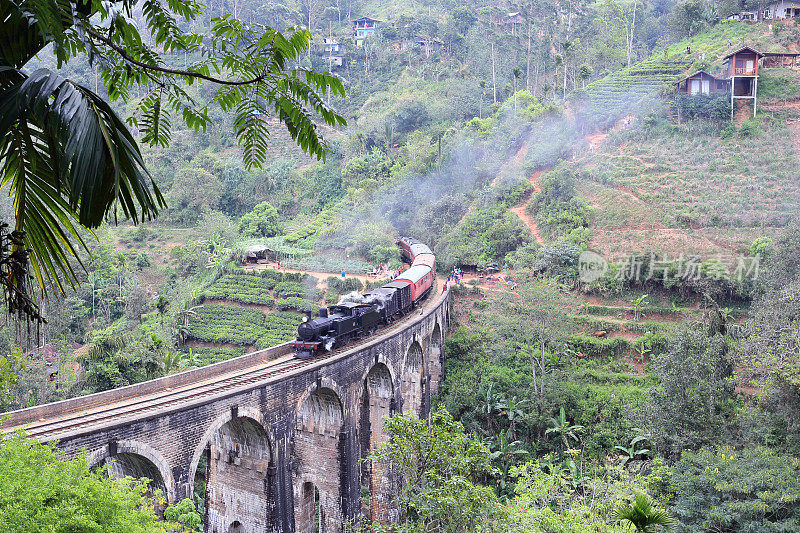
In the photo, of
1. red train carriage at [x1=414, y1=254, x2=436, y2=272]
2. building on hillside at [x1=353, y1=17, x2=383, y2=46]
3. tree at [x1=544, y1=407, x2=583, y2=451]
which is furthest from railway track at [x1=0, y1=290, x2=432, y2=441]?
building on hillside at [x1=353, y1=17, x2=383, y2=46]

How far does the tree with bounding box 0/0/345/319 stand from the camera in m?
2.43

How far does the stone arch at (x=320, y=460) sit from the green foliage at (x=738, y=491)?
9.77 m

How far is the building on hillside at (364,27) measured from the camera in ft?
219

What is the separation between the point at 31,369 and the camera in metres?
21.9

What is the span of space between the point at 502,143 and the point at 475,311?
1862 cm

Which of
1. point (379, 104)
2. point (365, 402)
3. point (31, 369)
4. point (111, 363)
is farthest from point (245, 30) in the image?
point (379, 104)

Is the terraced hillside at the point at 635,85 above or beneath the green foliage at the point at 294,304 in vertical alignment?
above

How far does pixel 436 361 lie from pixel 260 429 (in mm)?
14804

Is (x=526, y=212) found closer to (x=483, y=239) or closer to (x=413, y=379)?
(x=483, y=239)

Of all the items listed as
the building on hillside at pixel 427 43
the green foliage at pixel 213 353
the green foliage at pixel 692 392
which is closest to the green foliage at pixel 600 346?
the green foliage at pixel 692 392

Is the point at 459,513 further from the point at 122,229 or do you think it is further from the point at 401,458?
the point at 122,229

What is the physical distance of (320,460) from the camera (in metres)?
18.2

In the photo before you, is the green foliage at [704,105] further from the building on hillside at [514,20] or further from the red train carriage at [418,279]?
the building on hillside at [514,20]

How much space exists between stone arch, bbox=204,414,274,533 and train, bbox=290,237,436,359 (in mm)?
3237
